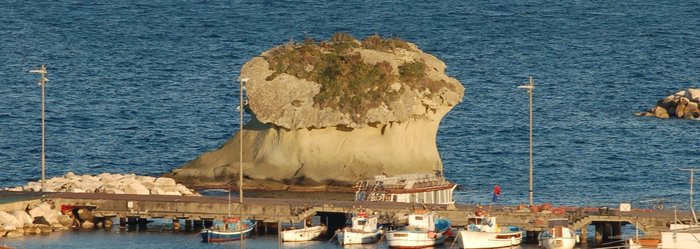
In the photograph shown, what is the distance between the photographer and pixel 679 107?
187125mm

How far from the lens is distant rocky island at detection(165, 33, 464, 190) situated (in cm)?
14725

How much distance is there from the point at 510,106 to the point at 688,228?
81243 millimetres

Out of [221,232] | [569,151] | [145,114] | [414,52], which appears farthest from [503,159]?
[221,232]

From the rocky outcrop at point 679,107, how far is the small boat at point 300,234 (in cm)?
6508

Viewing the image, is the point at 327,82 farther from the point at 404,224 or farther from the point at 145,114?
the point at 145,114

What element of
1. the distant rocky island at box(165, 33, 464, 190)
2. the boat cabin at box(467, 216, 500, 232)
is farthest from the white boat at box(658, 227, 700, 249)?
the distant rocky island at box(165, 33, 464, 190)

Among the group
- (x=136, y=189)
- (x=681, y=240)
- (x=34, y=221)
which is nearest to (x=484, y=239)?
(x=681, y=240)

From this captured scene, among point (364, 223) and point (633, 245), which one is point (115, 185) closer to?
point (364, 223)

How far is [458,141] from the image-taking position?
6973 inches

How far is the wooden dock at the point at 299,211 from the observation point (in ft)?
415

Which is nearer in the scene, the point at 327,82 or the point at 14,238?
the point at 14,238

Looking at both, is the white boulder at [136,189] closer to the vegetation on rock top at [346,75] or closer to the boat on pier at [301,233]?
the vegetation on rock top at [346,75]

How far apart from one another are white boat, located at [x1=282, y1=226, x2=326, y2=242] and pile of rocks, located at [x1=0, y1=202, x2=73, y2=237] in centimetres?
1311

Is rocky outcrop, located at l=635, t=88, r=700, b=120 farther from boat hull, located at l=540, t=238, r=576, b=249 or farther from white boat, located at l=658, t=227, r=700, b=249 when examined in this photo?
white boat, located at l=658, t=227, r=700, b=249
